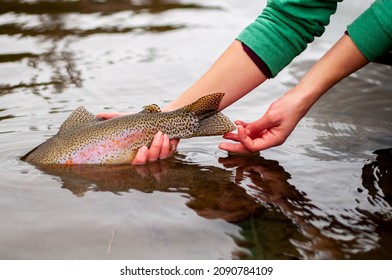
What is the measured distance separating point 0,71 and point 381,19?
3119 mm

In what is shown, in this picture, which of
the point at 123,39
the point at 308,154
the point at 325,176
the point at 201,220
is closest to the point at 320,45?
the point at 123,39

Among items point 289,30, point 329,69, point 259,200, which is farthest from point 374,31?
point 259,200

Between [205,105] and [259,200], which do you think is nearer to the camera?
[259,200]

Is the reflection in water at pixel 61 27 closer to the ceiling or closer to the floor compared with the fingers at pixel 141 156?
closer to the floor

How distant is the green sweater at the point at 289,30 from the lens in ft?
10.8

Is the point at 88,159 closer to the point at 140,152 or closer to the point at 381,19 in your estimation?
the point at 140,152

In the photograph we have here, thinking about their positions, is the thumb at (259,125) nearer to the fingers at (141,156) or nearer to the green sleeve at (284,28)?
the green sleeve at (284,28)

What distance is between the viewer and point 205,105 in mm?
3391

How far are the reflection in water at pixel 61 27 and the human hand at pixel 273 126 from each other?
6.44 feet

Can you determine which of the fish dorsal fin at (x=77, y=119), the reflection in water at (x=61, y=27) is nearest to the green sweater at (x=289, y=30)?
the fish dorsal fin at (x=77, y=119)

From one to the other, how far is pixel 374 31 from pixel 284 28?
47 cm

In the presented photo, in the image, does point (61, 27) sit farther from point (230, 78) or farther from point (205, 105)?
point (205, 105)

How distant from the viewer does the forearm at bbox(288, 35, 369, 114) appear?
3.29 meters

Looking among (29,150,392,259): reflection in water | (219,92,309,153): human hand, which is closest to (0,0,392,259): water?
(29,150,392,259): reflection in water
